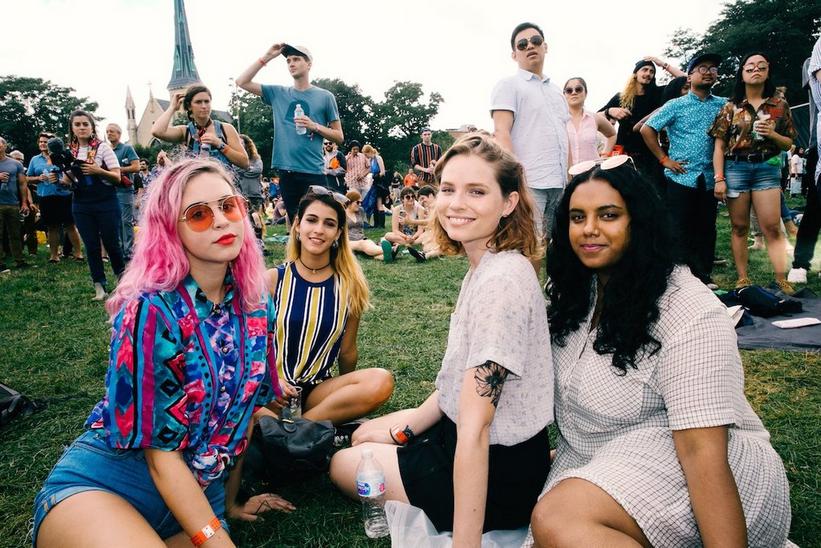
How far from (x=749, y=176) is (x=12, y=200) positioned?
11.0 meters

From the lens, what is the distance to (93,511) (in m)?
1.60

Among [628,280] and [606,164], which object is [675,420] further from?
[606,164]

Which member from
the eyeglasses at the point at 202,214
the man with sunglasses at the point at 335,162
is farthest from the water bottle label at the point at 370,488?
the man with sunglasses at the point at 335,162

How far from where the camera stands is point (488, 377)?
1.68 metres

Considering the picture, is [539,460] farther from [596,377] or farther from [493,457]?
[596,377]

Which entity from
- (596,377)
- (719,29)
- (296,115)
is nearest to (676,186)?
(296,115)

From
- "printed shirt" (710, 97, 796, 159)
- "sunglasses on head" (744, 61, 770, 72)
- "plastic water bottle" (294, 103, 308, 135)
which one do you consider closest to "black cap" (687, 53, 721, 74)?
"sunglasses on head" (744, 61, 770, 72)

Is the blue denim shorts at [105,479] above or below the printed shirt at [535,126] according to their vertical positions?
below

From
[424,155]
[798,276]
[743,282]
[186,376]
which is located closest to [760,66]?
Result: [743,282]

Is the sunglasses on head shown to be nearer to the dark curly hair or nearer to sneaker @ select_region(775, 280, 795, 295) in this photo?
sneaker @ select_region(775, 280, 795, 295)

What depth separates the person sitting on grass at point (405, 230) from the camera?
9141 mm

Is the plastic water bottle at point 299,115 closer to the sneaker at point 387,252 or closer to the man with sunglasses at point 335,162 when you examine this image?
the sneaker at point 387,252

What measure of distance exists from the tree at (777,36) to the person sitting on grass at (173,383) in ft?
129

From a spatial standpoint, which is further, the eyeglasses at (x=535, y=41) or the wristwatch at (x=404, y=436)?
the eyeglasses at (x=535, y=41)
